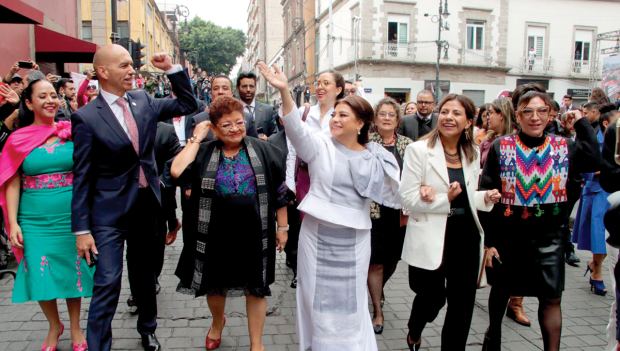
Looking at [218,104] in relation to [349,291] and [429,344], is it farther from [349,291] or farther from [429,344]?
[429,344]

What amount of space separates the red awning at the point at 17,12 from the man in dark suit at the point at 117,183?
5.75 meters

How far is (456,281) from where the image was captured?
3.48 metres

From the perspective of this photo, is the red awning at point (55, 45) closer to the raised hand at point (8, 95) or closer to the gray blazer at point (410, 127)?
the raised hand at point (8, 95)

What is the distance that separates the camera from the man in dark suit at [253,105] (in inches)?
231

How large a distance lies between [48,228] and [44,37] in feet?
34.8

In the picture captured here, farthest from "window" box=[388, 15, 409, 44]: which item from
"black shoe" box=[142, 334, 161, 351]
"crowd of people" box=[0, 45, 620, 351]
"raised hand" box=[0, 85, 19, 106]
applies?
"black shoe" box=[142, 334, 161, 351]

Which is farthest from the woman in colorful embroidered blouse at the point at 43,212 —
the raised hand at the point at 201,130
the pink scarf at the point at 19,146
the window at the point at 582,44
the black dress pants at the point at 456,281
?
the window at the point at 582,44

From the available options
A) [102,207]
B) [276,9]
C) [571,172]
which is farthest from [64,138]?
[276,9]

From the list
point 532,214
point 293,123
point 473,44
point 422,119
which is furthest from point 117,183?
point 473,44

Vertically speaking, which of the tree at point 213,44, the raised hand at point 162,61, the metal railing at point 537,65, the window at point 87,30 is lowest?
the raised hand at point 162,61

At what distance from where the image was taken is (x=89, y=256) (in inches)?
127

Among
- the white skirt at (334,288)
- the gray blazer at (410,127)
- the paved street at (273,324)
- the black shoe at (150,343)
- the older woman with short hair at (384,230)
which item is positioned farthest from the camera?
the gray blazer at (410,127)

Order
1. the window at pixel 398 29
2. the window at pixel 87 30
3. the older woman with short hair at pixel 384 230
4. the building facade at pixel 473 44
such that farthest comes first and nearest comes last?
1. the window at pixel 398 29
2. the building facade at pixel 473 44
3. the window at pixel 87 30
4. the older woman with short hair at pixel 384 230

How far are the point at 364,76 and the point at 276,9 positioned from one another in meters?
43.5
